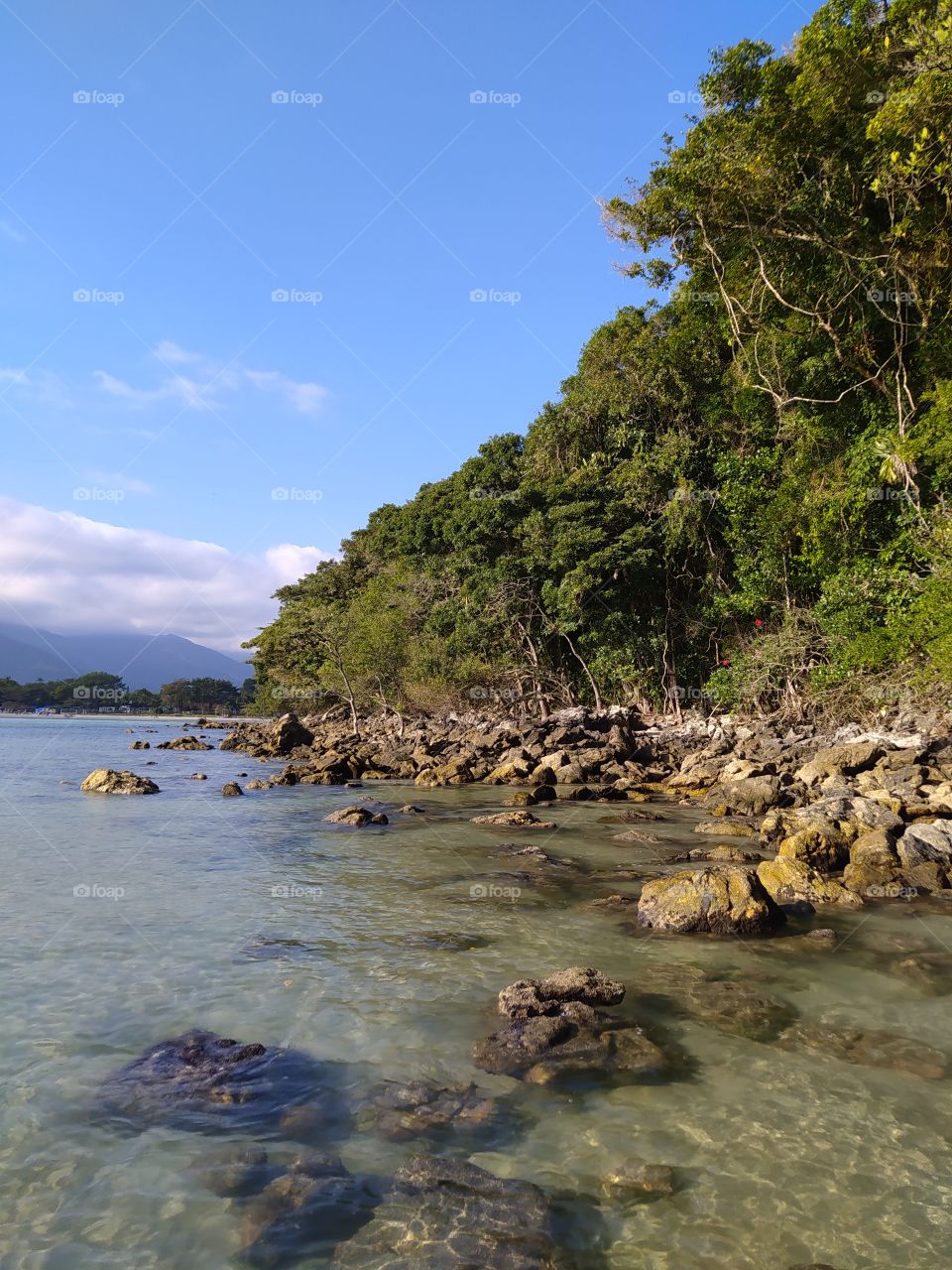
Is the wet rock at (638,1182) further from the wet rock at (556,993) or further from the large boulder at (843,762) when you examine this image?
the large boulder at (843,762)

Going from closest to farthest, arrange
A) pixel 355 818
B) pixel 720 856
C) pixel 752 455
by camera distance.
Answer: pixel 720 856
pixel 355 818
pixel 752 455

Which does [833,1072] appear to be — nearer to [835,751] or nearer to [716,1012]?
[716,1012]

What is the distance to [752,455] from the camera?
3036 centimetres

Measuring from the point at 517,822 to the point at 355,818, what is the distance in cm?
428

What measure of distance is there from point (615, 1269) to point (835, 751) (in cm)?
Answer: 1868

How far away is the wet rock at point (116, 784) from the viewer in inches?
1053

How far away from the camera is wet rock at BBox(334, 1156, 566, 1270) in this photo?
4207 millimetres

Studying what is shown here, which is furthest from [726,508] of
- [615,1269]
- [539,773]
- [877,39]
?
[615,1269]

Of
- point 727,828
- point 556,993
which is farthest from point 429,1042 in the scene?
point 727,828

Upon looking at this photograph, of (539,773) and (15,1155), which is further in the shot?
(539,773)

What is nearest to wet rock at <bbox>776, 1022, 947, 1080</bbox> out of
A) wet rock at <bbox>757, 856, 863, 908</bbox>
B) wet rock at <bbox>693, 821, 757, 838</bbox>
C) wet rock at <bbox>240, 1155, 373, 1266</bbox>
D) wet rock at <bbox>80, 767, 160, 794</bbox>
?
wet rock at <bbox>757, 856, 863, 908</bbox>

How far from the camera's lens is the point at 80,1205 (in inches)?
185

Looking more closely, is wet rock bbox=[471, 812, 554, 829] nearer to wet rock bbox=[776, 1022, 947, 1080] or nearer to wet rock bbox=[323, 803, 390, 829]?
wet rock bbox=[323, 803, 390, 829]

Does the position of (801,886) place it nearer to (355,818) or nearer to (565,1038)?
(565,1038)
